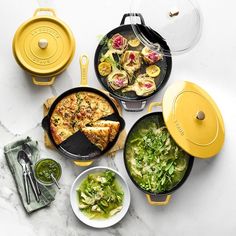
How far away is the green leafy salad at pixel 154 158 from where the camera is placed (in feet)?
10.3

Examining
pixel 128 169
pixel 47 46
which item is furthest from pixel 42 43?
pixel 128 169

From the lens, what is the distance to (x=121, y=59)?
317 cm

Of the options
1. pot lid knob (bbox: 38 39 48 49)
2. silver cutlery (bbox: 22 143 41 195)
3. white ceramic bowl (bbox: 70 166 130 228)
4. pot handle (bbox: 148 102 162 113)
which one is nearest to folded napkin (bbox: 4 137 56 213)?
silver cutlery (bbox: 22 143 41 195)

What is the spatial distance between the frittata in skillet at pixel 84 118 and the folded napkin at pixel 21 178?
184mm

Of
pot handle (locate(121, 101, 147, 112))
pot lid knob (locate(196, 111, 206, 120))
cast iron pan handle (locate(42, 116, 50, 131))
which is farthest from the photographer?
pot handle (locate(121, 101, 147, 112))

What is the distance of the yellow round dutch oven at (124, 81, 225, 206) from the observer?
A: 9.87 feet

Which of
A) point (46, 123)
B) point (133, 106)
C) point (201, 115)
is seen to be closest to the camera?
point (201, 115)

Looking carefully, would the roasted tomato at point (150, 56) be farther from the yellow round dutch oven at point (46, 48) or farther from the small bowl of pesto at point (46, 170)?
the small bowl of pesto at point (46, 170)

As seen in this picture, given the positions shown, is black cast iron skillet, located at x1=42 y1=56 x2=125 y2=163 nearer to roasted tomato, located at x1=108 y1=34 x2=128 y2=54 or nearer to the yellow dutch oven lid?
roasted tomato, located at x1=108 y1=34 x2=128 y2=54

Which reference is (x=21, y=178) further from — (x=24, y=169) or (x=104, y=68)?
(x=104, y=68)

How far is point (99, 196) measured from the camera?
10.3 ft

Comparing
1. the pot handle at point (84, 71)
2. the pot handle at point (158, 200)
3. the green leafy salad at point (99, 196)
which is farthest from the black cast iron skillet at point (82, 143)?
the pot handle at point (158, 200)

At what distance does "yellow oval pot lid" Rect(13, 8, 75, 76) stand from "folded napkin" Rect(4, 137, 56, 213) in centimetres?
42

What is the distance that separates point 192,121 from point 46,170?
0.84 meters
